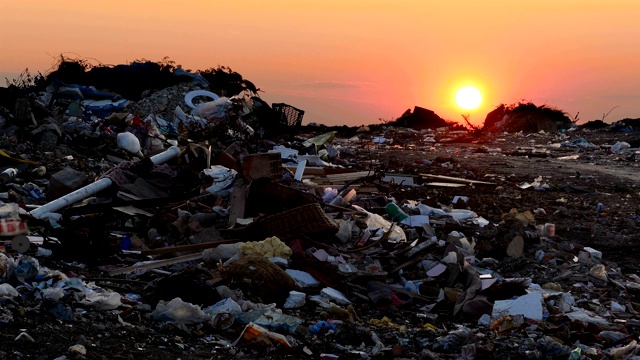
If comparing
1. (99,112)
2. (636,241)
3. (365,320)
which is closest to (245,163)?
(365,320)

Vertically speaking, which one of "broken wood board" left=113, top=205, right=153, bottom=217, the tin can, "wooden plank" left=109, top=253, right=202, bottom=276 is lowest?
"wooden plank" left=109, top=253, right=202, bottom=276

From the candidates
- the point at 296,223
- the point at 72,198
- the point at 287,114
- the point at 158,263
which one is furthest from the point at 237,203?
the point at 287,114

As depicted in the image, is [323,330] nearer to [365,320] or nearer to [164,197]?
[365,320]

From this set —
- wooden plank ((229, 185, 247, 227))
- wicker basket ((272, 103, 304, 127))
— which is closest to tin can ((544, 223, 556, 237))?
wooden plank ((229, 185, 247, 227))

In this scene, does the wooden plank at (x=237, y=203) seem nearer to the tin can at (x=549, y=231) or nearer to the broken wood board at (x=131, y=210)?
the broken wood board at (x=131, y=210)

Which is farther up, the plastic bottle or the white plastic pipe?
the white plastic pipe

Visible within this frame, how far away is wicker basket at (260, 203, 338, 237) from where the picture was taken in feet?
22.6

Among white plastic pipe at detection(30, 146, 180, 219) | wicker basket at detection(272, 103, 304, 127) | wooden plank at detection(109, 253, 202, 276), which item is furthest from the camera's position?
wicker basket at detection(272, 103, 304, 127)

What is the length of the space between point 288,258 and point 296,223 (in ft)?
1.81

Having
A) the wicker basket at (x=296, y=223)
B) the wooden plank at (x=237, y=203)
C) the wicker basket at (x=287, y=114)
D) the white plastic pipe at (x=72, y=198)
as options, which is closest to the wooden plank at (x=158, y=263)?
the wicker basket at (x=296, y=223)

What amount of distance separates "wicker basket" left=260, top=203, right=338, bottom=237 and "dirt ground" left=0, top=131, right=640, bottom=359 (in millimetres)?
1286

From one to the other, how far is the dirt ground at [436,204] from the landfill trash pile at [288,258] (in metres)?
0.02

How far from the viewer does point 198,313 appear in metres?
4.74

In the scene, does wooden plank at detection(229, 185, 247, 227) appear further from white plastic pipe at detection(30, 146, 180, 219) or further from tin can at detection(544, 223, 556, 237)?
tin can at detection(544, 223, 556, 237)
